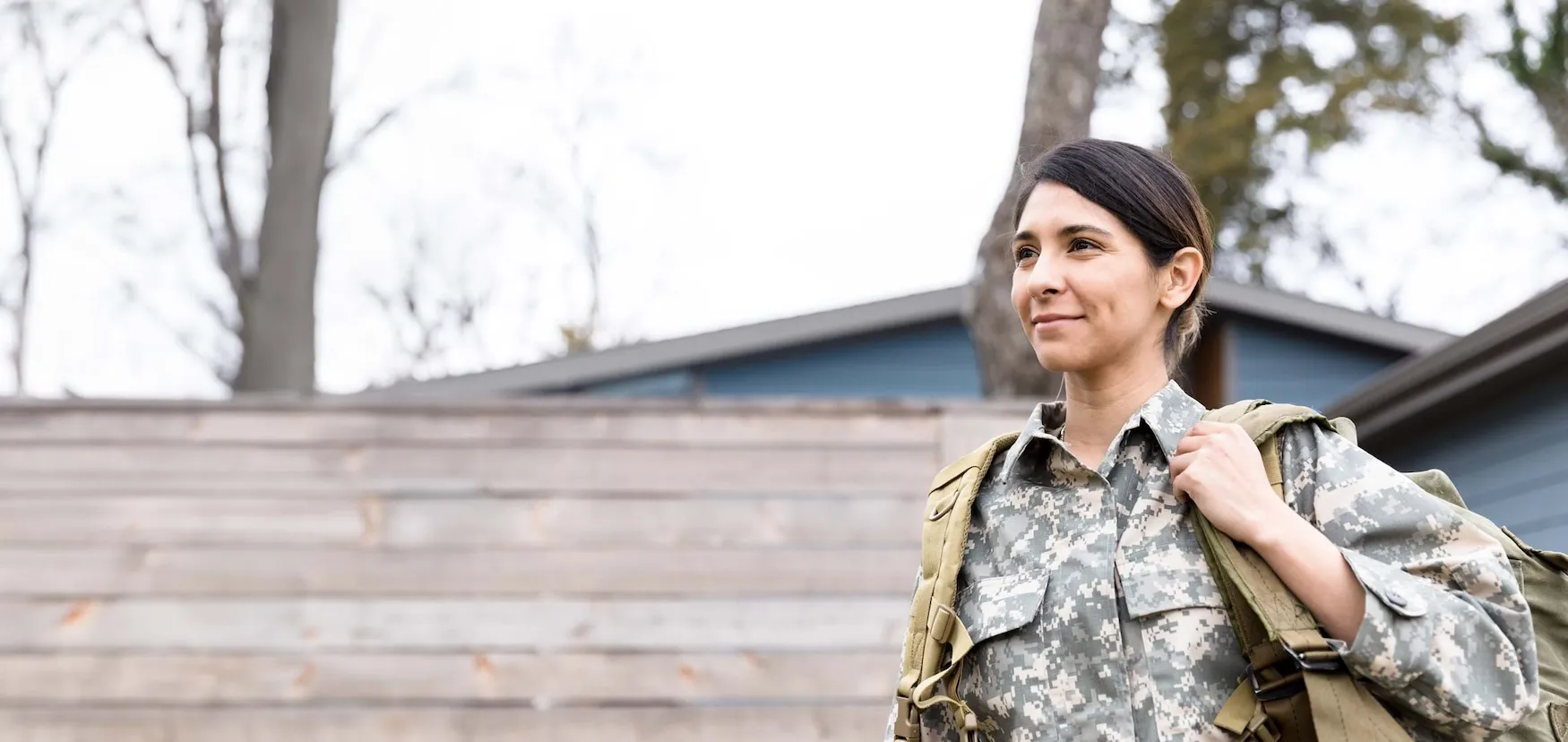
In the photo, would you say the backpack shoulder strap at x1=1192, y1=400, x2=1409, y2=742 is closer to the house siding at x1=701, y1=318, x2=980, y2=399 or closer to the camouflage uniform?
the camouflage uniform

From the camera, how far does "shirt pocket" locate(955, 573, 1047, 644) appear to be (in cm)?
188

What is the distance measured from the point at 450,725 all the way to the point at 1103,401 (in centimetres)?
307

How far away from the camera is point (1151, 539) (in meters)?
1.86

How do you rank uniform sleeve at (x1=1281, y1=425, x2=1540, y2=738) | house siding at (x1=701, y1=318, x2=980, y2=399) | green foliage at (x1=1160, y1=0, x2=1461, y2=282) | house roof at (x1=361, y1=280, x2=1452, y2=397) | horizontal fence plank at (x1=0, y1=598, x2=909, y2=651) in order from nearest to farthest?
uniform sleeve at (x1=1281, y1=425, x2=1540, y2=738), horizontal fence plank at (x1=0, y1=598, x2=909, y2=651), house roof at (x1=361, y1=280, x2=1452, y2=397), house siding at (x1=701, y1=318, x2=980, y2=399), green foliage at (x1=1160, y1=0, x2=1461, y2=282)

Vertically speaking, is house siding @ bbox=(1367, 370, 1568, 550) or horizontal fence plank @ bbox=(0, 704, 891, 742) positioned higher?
house siding @ bbox=(1367, 370, 1568, 550)

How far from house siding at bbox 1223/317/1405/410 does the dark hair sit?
10.8 metres

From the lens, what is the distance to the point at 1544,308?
13.8 ft

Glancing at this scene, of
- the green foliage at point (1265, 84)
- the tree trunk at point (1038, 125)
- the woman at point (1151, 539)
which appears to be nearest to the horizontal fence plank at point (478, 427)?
the tree trunk at point (1038, 125)

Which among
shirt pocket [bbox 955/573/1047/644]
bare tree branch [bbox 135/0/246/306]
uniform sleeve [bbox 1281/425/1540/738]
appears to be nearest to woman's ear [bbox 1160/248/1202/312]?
uniform sleeve [bbox 1281/425/1540/738]

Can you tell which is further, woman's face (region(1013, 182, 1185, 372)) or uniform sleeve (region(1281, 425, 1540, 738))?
woman's face (region(1013, 182, 1185, 372))

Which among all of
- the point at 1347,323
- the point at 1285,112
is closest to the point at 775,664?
the point at 1347,323

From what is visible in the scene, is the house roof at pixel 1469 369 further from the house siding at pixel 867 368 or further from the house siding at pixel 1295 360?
the house siding at pixel 1295 360

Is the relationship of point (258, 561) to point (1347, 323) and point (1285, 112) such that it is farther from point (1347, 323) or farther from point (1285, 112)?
point (1285, 112)

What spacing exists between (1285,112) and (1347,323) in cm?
1119
